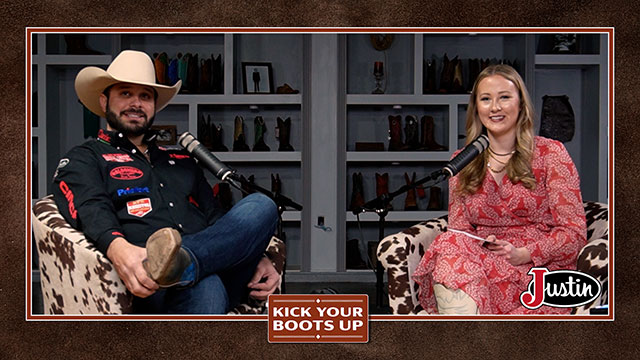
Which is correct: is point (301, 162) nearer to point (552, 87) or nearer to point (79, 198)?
point (79, 198)

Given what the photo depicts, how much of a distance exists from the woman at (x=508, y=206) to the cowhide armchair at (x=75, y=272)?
726 mm

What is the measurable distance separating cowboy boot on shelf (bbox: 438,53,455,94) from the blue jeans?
816mm

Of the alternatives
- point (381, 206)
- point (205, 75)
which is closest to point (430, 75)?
point (381, 206)

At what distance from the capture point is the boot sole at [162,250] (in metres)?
2.03

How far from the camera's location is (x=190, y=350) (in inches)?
99.9

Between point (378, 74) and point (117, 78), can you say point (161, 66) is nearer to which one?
point (117, 78)

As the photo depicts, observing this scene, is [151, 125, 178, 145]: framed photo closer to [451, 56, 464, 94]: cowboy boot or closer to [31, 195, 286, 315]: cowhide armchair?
[31, 195, 286, 315]: cowhide armchair

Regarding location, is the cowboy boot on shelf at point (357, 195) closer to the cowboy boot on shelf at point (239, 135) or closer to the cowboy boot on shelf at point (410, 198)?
the cowboy boot on shelf at point (410, 198)

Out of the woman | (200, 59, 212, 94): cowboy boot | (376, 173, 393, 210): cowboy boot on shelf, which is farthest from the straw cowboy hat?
the woman

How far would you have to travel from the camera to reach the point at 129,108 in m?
2.42

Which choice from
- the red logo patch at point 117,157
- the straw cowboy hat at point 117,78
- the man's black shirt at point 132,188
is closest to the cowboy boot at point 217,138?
the man's black shirt at point 132,188

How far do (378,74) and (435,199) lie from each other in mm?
565

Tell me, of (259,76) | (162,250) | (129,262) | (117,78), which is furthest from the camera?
(259,76)

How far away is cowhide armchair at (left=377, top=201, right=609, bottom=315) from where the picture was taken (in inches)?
94.4
